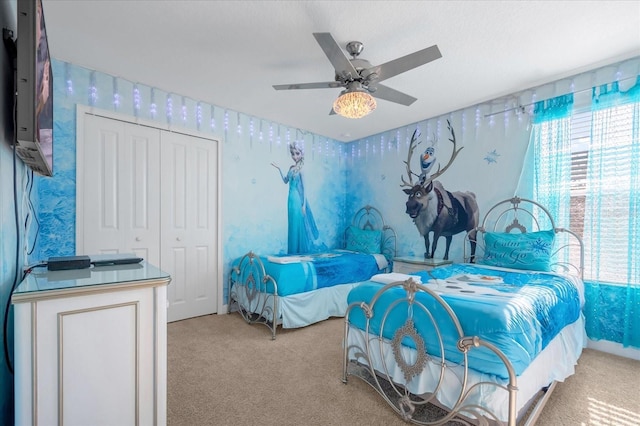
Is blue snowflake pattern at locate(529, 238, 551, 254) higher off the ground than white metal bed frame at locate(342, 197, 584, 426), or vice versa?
blue snowflake pattern at locate(529, 238, 551, 254)

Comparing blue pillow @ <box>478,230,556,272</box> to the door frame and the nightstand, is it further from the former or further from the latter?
the door frame

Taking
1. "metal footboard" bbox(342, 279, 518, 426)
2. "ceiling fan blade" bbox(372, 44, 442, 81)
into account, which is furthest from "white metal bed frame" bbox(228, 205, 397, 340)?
"ceiling fan blade" bbox(372, 44, 442, 81)

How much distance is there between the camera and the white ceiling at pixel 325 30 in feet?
6.26

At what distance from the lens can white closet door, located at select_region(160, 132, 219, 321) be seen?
10.7 feet

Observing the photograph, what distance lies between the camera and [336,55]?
1944 millimetres

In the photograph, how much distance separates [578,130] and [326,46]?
262 cm

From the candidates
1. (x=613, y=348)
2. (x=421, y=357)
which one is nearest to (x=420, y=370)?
(x=421, y=357)

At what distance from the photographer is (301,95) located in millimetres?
3221

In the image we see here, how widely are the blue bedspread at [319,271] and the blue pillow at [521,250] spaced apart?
1384 millimetres

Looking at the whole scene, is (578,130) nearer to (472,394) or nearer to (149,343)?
(472,394)

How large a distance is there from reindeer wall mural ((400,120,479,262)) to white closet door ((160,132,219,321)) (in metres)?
2.61

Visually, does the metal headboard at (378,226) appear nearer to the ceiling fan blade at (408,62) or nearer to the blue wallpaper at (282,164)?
the blue wallpaper at (282,164)

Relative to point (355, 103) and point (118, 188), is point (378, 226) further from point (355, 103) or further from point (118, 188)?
point (118, 188)

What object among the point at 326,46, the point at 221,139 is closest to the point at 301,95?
the point at 221,139
